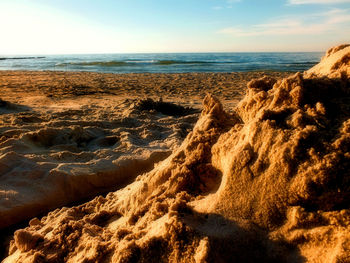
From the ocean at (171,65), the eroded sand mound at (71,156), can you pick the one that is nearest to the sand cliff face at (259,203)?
the eroded sand mound at (71,156)

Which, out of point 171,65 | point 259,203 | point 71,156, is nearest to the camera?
point 259,203

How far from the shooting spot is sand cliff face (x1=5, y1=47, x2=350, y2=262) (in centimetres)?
118

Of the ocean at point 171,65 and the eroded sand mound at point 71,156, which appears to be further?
the ocean at point 171,65

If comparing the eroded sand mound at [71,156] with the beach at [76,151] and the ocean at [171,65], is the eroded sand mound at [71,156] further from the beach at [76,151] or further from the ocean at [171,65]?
the ocean at [171,65]

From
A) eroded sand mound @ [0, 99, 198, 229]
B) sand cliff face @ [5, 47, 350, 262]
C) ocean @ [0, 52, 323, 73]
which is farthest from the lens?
ocean @ [0, 52, 323, 73]

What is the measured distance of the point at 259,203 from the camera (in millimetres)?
1286

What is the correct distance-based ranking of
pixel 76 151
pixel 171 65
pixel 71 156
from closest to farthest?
pixel 71 156 → pixel 76 151 → pixel 171 65

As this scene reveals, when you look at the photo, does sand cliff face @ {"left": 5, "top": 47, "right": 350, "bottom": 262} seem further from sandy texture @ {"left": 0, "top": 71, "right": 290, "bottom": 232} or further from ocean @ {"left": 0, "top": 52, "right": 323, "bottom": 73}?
ocean @ {"left": 0, "top": 52, "right": 323, "bottom": 73}

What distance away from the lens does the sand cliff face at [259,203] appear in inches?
46.4

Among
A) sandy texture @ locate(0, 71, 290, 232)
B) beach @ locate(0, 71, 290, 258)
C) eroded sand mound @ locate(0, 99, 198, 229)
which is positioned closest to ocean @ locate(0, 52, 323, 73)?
sandy texture @ locate(0, 71, 290, 232)

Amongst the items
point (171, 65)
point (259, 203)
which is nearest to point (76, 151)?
point (259, 203)

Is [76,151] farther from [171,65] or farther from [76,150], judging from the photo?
[171,65]

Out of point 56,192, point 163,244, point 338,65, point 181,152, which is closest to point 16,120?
point 56,192

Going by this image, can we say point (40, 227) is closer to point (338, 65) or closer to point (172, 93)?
point (338, 65)
